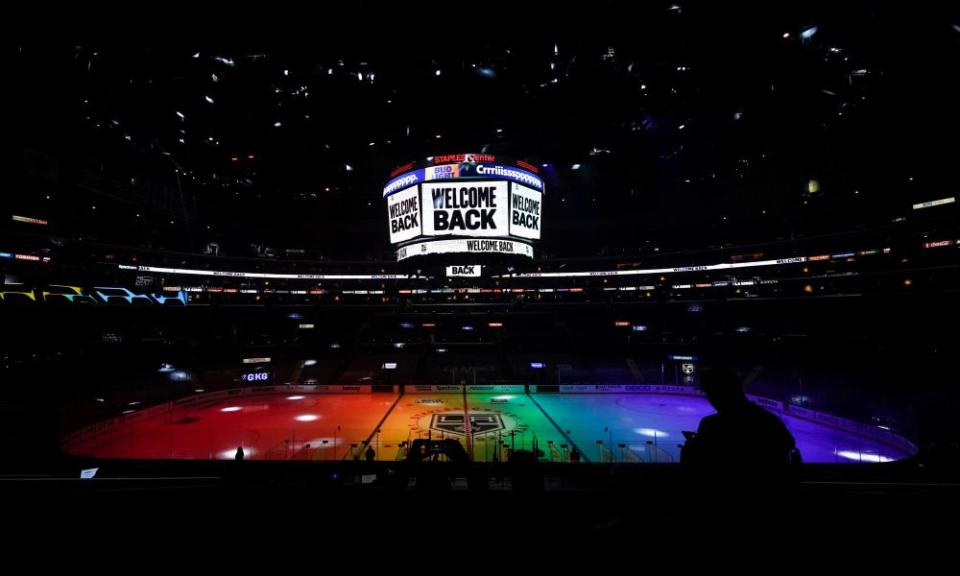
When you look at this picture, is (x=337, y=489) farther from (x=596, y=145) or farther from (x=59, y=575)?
(x=596, y=145)

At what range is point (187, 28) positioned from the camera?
7.72 m

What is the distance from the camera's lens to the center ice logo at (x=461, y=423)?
1794 centimetres

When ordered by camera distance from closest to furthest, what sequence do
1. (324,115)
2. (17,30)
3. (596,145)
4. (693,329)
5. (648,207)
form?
(17,30)
(324,115)
(596,145)
(648,207)
(693,329)

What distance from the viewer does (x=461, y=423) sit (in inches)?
765

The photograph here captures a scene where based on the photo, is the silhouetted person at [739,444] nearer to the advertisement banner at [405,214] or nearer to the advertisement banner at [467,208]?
the advertisement banner at [467,208]

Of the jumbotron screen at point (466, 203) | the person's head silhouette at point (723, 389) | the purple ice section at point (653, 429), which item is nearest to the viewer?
the person's head silhouette at point (723, 389)

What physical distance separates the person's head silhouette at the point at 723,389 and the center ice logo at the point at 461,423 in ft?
53.8

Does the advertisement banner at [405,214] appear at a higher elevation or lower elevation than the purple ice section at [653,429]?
higher

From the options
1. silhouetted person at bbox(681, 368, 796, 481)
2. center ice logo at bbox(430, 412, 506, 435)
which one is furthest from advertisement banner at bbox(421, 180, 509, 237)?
center ice logo at bbox(430, 412, 506, 435)

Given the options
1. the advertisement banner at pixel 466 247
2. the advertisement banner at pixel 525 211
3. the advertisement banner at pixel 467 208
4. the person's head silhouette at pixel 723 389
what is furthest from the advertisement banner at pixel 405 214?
the person's head silhouette at pixel 723 389

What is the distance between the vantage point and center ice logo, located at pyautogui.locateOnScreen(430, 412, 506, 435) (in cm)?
1794

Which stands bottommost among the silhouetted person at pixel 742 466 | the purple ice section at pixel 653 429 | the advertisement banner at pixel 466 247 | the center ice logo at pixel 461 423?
the purple ice section at pixel 653 429

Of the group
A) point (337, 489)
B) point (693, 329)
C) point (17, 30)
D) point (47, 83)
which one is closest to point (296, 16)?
point (17, 30)

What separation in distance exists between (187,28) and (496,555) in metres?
11.1
